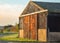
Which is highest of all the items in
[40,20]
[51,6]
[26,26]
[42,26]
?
[51,6]

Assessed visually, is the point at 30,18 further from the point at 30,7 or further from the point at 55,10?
the point at 55,10

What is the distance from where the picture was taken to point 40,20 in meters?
34.3

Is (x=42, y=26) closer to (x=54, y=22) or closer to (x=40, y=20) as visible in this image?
(x=40, y=20)

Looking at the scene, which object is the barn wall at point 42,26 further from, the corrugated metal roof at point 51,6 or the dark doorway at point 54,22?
the corrugated metal roof at point 51,6

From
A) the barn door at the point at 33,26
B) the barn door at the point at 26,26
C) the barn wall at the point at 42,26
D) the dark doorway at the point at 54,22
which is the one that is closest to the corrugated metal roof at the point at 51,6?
the dark doorway at the point at 54,22

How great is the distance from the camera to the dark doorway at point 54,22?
32.8m

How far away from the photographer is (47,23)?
107 ft

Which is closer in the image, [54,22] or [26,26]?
[54,22]

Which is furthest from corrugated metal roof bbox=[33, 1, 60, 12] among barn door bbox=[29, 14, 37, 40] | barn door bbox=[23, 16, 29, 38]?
barn door bbox=[23, 16, 29, 38]

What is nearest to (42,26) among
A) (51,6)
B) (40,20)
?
(40,20)

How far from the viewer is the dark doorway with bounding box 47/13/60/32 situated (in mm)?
32844

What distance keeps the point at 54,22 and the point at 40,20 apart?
221 centimetres

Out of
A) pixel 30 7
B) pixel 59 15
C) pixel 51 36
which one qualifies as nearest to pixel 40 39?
pixel 51 36

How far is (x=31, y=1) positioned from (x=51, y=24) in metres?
6.51
